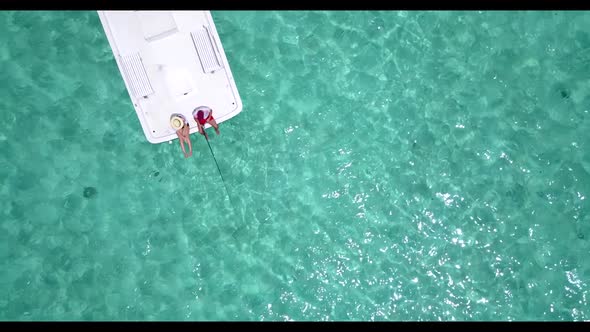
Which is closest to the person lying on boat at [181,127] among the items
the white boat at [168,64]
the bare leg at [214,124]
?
the white boat at [168,64]

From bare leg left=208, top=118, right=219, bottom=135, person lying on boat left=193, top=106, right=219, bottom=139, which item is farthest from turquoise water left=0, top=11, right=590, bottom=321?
person lying on boat left=193, top=106, right=219, bottom=139

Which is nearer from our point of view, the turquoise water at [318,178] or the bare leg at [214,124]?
the bare leg at [214,124]

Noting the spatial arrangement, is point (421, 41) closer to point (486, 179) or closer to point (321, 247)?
point (486, 179)

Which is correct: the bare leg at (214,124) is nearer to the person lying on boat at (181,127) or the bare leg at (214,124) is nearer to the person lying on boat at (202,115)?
the person lying on boat at (202,115)

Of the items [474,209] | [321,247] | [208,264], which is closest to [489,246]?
[474,209]

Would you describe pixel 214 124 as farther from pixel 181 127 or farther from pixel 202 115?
pixel 181 127

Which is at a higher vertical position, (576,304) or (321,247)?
(321,247)
